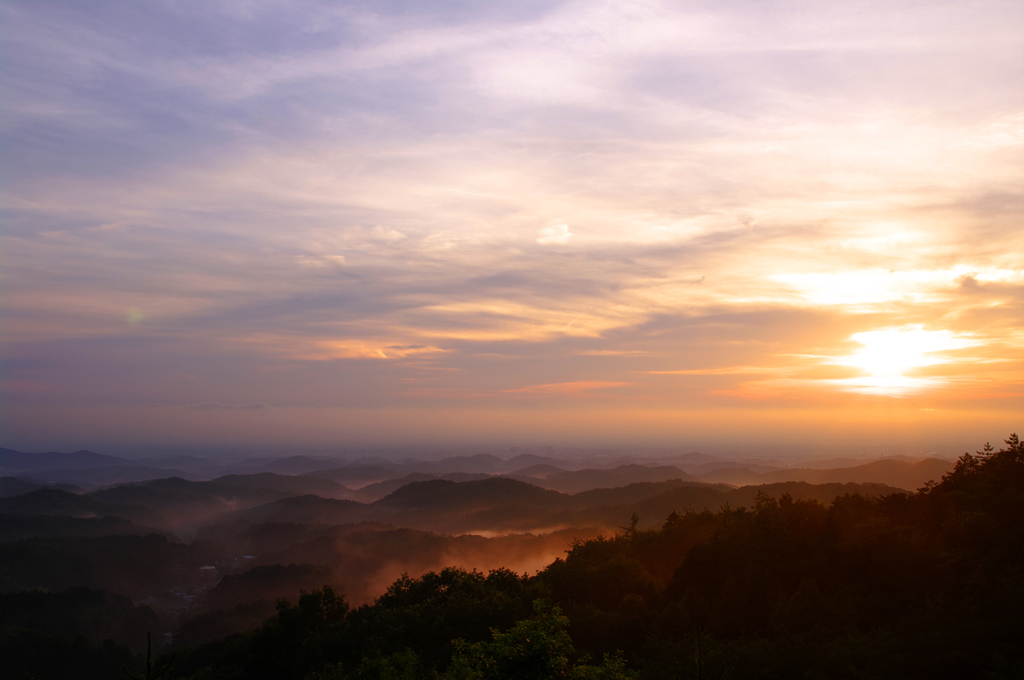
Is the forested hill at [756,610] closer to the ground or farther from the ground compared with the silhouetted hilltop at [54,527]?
farther from the ground

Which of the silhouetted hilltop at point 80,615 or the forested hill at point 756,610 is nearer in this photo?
the forested hill at point 756,610

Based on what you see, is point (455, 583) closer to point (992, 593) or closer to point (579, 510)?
point (992, 593)

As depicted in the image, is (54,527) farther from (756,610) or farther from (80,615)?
(756,610)

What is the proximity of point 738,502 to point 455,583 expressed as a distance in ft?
409

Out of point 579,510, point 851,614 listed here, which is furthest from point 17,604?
point 579,510

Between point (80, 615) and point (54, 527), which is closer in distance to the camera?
point (80, 615)

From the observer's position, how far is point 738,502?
144 meters

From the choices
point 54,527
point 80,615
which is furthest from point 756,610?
point 54,527

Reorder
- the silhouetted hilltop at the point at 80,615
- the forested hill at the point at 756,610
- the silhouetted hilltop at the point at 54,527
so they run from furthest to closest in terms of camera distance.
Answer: the silhouetted hilltop at the point at 54,527 < the silhouetted hilltop at the point at 80,615 < the forested hill at the point at 756,610

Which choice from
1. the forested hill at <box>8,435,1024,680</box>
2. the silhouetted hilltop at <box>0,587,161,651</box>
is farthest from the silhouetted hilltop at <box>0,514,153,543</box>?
the forested hill at <box>8,435,1024,680</box>

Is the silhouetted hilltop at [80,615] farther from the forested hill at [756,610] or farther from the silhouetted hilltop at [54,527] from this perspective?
the forested hill at [756,610]

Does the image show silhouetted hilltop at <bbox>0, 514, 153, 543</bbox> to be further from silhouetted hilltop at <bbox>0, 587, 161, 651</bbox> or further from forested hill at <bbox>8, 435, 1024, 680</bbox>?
forested hill at <bbox>8, 435, 1024, 680</bbox>

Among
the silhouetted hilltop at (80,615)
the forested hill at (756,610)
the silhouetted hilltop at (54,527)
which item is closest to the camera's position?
the forested hill at (756,610)

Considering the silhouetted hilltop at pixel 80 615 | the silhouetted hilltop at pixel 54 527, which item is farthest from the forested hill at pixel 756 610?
the silhouetted hilltop at pixel 54 527
